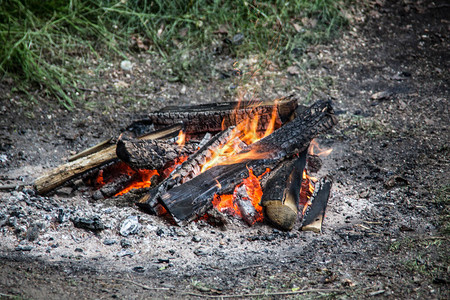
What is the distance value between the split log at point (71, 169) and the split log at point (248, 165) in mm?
812

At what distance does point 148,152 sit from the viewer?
3.42 m

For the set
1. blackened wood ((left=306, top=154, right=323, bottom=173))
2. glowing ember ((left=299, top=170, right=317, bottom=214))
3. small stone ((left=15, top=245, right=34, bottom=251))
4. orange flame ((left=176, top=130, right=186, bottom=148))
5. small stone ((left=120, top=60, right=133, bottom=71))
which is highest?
small stone ((left=120, top=60, right=133, bottom=71))

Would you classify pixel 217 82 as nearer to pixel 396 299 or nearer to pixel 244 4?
pixel 244 4

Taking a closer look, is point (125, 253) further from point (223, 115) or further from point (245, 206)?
point (223, 115)

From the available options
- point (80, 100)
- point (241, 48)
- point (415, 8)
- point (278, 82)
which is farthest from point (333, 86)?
point (80, 100)

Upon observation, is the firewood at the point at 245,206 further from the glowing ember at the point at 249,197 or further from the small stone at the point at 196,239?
the small stone at the point at 196,239

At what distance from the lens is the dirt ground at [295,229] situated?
2510mm

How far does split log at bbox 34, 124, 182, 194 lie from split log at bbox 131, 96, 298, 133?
382mm

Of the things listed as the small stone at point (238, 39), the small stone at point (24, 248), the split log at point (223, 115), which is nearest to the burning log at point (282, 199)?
the split log at point (223, 115)

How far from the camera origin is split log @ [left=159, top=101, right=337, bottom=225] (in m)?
3.13

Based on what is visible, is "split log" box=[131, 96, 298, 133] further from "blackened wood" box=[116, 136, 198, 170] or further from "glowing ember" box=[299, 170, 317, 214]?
"glowing ember" box=[299, 170, 317, 214]

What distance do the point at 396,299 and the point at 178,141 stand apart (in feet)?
7.66

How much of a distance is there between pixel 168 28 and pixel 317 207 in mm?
3705

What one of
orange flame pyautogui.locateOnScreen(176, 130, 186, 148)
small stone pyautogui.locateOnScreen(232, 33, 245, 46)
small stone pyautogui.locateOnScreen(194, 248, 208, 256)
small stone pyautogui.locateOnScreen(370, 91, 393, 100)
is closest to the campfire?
orange flame pyautogui.locateOnScreen(176, 130, 186, 148)
